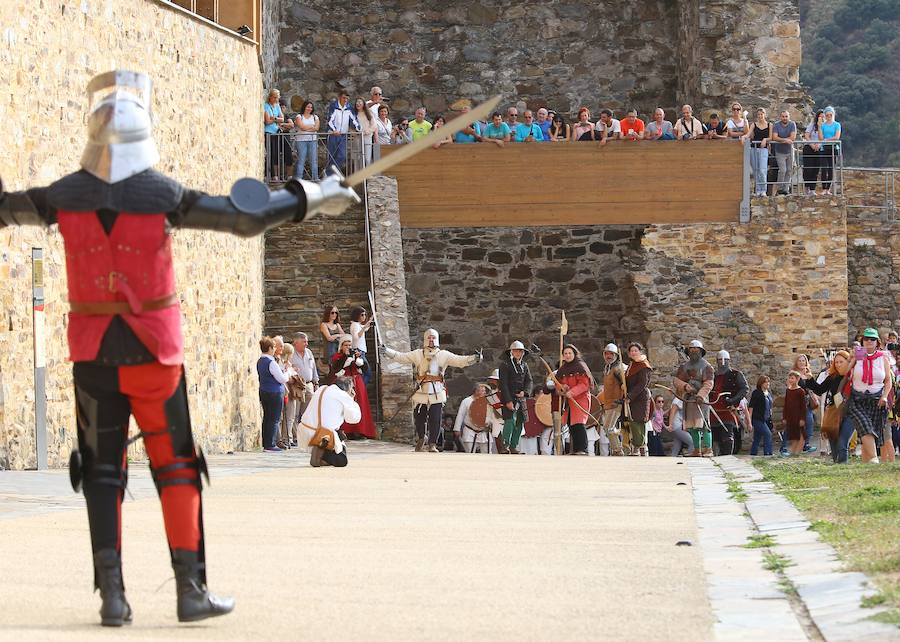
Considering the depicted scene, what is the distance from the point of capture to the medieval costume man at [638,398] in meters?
17.8

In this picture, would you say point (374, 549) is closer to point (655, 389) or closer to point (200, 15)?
point (200, 15)

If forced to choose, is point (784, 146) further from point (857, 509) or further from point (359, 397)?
point (857, 509)

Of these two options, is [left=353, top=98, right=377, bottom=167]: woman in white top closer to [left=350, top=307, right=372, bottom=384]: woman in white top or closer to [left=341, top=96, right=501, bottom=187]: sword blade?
[left=350, top=307, right=372, bottom=384]: woman in white top

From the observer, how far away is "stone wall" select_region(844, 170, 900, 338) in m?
27.2

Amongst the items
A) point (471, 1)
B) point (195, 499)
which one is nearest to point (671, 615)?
point (195, 499)

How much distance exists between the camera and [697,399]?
61.6 feet

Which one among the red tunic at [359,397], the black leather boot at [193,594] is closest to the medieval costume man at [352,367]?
the red tunic at [359,397]

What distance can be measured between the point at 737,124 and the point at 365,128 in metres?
5.32

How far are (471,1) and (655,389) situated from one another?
8.64 meters

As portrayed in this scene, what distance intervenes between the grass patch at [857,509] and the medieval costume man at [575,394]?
4.11m

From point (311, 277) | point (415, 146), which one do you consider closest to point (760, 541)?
point (415, 146)

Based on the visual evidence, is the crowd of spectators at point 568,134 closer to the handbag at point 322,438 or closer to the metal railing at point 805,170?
the metal railing at point 805,170

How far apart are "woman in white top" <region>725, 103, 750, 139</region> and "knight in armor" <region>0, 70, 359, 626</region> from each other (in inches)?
727

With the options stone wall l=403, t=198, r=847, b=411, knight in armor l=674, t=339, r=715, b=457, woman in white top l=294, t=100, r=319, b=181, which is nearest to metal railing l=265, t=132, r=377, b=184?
woman in white top l=294, t=100, r=319, b=181
